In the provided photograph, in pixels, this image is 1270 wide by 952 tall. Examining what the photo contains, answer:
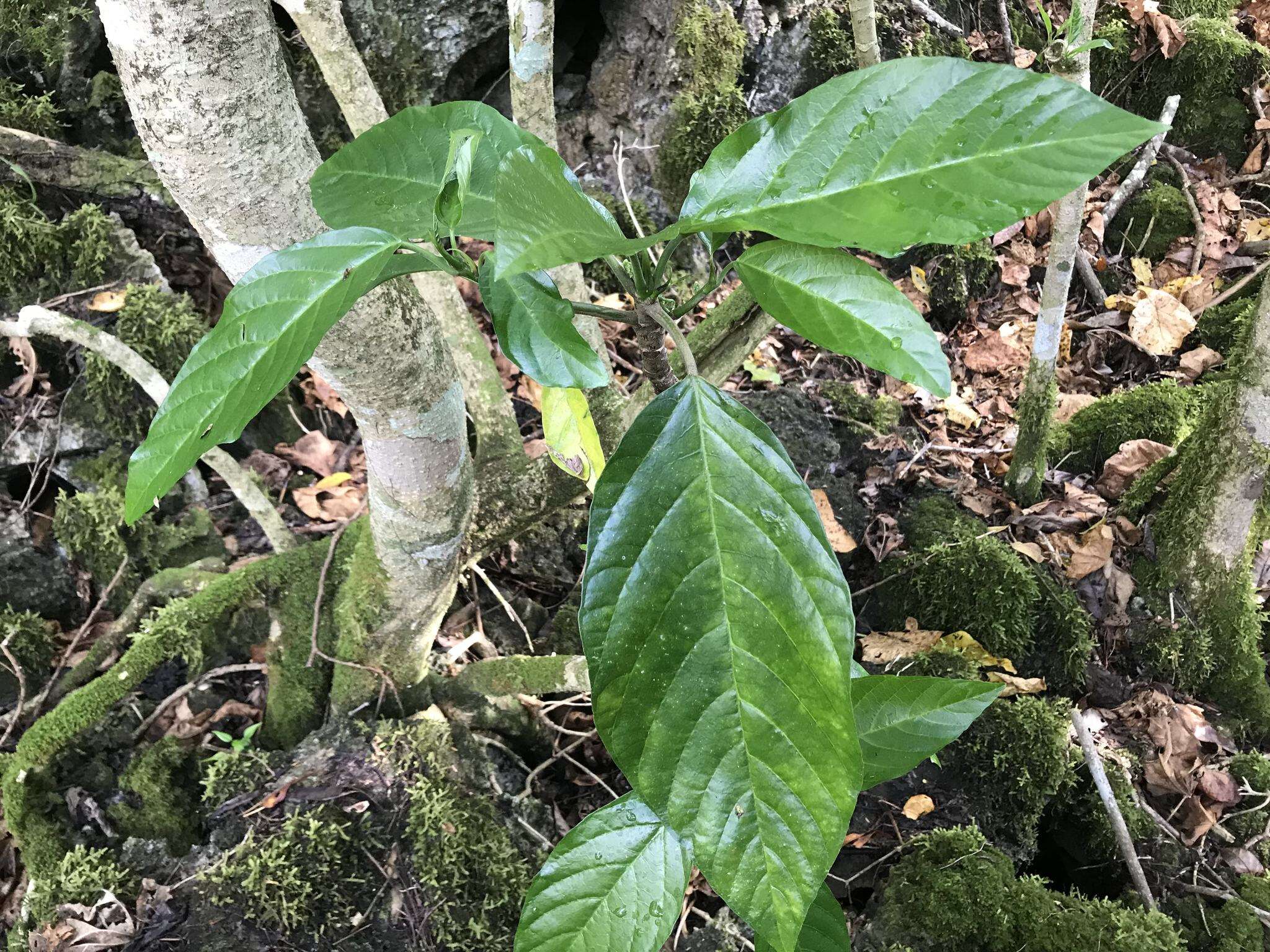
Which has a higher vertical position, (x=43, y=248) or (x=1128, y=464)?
(x=43, y=248)

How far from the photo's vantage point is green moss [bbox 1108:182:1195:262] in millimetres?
3727

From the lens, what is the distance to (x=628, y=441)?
0.71 metres

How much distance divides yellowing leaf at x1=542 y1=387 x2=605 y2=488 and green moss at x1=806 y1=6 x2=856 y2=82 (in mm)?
3017

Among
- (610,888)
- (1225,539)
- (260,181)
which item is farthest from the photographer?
(1225,539)

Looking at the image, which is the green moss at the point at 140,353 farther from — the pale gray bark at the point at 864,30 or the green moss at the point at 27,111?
the pale gray bark at the point at 864,30

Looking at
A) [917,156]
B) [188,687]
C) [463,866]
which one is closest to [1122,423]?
[463,866]

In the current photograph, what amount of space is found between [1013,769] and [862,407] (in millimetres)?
1432

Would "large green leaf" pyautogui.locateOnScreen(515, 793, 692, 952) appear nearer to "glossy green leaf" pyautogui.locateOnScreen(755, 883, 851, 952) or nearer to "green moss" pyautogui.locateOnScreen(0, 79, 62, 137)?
"glossy green leaf" pyautogui.locateOnScreen(755, 883, 851, 952)

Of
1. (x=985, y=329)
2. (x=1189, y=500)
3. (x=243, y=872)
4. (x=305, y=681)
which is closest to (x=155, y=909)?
(x=243, y=872)

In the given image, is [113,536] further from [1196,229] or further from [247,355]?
[1196,229]

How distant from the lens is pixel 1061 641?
2.41 m

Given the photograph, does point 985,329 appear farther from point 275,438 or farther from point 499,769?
point 275,438

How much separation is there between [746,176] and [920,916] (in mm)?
1728

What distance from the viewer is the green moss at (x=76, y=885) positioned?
1.75 metres
